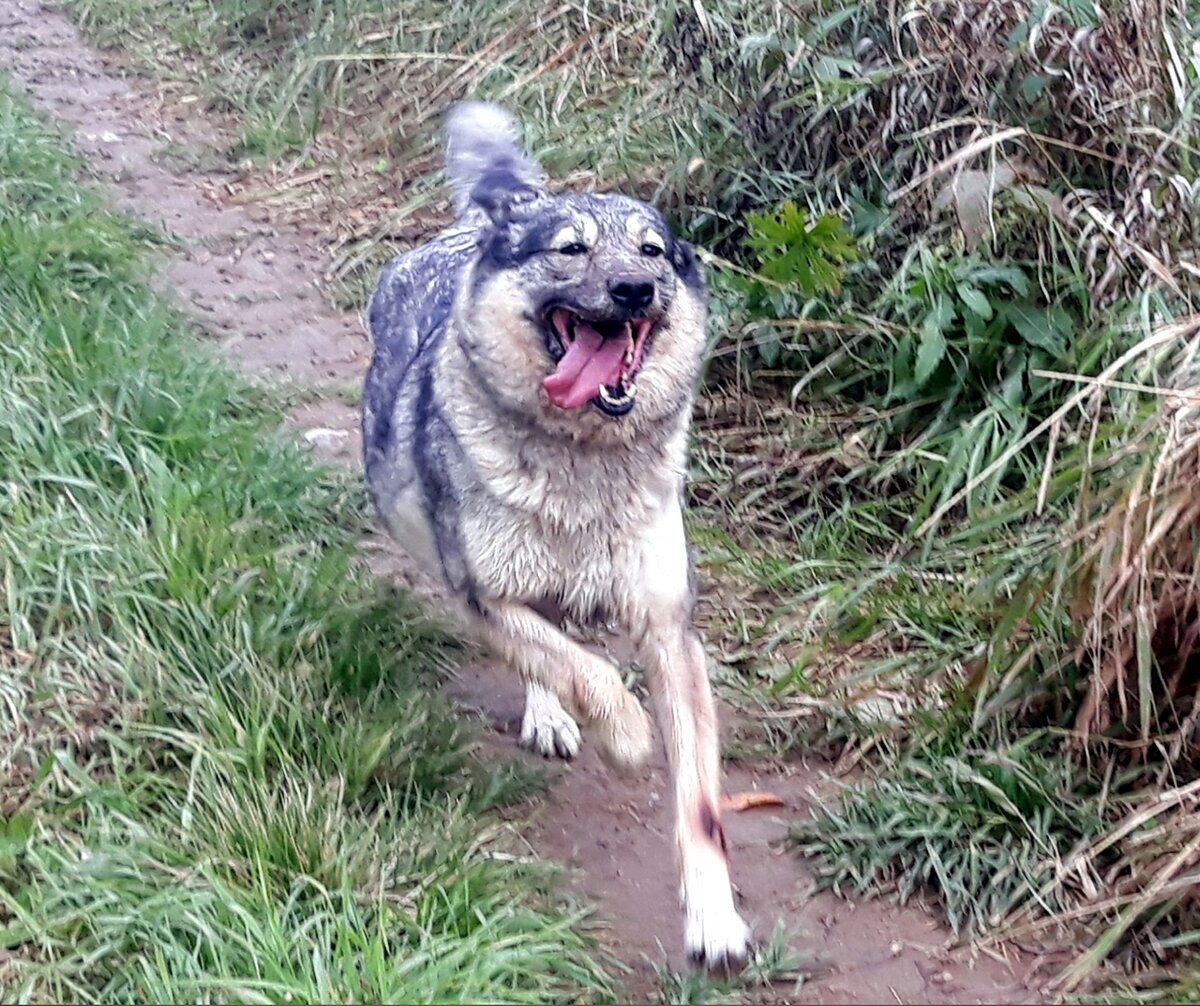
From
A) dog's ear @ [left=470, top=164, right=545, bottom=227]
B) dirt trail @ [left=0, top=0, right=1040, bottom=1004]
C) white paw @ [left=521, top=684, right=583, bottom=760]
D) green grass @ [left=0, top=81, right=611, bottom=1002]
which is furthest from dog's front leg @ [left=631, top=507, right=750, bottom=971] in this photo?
dog's ear @ [left=470, top=164, right=545, bottom=227]

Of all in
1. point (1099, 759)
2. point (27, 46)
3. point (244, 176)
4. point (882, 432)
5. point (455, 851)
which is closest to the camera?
point (455, 851)

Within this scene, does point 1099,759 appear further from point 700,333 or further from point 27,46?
point 27,46

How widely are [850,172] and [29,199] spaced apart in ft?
10.7

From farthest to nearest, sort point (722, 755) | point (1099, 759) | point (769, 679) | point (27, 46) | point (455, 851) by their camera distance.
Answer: point (27, 46) < point (769, 679) < point (722, 755) < point (1099, 759) < point (455, 851)

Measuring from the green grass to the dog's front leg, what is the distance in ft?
0.76

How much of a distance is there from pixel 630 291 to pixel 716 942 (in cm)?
132

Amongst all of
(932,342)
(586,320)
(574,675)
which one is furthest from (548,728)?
(932,342)

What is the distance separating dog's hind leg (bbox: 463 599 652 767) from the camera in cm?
304

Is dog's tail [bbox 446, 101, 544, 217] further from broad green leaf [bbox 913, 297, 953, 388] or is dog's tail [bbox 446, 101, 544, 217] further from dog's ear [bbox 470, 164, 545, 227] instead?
broad green leaf [bbox 913, 297, 953, 388]

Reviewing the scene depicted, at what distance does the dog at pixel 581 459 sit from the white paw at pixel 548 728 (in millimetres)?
328

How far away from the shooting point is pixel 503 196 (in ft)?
11.4

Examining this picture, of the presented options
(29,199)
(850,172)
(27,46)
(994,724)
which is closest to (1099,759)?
(994,724)

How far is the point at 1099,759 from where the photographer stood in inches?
124

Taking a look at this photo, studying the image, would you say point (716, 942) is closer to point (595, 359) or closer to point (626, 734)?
point (626, 734)
